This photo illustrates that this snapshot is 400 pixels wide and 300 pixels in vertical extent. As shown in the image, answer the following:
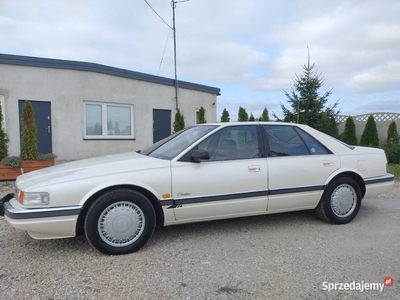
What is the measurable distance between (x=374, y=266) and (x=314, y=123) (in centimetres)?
→ 892

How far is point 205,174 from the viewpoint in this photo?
338 cm

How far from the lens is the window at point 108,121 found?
1041 cm

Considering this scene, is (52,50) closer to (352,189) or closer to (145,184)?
(145,184)

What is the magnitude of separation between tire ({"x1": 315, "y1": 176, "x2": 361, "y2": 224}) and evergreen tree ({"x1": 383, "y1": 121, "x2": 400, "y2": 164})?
26.9ft

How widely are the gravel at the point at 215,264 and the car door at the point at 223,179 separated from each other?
384 millimetres

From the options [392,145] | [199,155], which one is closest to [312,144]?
[199,155]

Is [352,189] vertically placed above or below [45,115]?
below

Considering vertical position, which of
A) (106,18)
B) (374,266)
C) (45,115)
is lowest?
(374,266)

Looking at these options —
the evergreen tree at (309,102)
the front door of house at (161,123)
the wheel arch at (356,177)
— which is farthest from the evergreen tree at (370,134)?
the wheel arch at (356,177)

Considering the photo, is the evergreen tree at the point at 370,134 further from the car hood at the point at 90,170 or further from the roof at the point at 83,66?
the car hood at the point at 90,170

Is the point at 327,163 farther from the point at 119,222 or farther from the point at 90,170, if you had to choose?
the point at 90,170

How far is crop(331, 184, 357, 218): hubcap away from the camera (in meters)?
4.04

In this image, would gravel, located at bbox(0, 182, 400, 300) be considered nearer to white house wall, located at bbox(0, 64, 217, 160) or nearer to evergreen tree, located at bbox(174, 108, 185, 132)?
white house wall, located at bbox(0, 64, 217, 160)

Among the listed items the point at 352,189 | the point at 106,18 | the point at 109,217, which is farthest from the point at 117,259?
the point at 106,18
